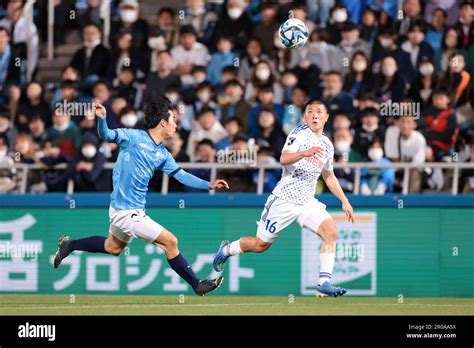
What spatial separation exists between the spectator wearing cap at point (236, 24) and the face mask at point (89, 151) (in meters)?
3.54

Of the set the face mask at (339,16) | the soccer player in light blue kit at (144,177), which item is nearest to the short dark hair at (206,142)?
the face mask at (339,16)

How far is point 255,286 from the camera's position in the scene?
20.0 metres

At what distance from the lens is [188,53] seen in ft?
75.9

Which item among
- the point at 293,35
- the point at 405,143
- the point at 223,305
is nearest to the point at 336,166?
the point at 405,143

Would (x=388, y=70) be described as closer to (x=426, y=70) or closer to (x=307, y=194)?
(x=426, y=70)

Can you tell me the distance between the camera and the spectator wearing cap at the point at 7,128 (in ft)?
72.7

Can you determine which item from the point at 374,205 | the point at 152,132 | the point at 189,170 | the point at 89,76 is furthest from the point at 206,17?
the point at 152,132

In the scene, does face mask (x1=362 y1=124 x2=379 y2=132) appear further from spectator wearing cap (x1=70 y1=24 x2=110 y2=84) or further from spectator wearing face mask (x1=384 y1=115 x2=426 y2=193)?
spectator wearing cap (x1=70 y1=24 x2=110 y2=84)

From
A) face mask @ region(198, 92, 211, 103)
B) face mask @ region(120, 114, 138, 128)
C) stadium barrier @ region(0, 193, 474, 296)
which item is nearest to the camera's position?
stadium barrier @ region(0, 193, 474, 296)

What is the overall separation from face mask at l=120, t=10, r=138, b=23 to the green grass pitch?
6179 millimetres

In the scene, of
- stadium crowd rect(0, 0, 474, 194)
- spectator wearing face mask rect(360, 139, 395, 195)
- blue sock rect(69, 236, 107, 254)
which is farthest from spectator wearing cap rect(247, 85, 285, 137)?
blue sock rect(69, 236, 107, 254)

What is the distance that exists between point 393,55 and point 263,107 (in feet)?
7.56

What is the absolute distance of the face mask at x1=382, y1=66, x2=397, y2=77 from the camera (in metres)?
22.0

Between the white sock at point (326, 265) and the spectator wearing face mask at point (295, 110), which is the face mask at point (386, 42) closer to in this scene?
the spectator wearing face mask at point (295, 110)
